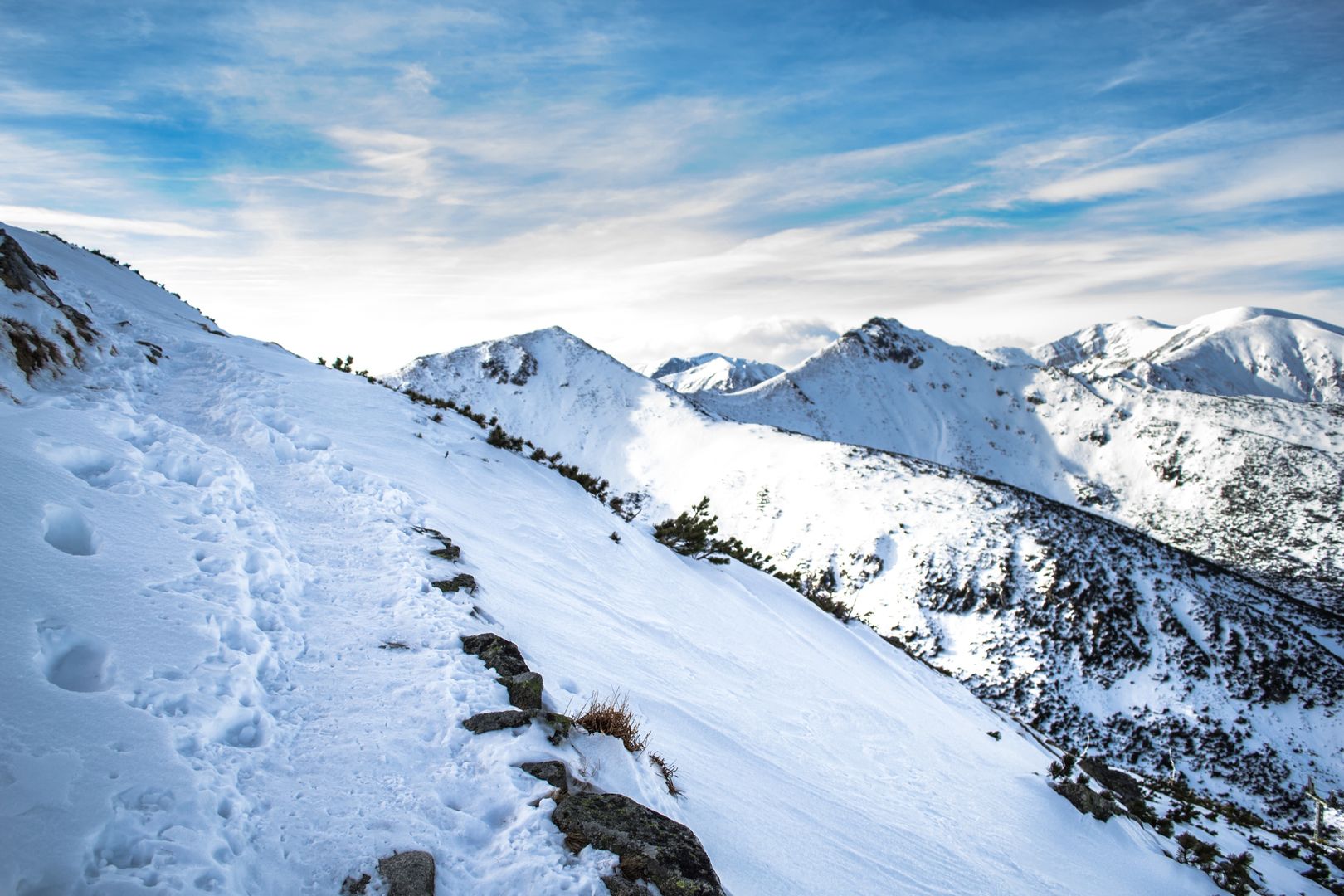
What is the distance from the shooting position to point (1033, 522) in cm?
3102

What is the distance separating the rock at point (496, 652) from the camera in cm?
443

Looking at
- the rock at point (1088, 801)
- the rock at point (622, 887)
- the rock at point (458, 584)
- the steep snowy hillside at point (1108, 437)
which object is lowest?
the rock at point (1088, 801)

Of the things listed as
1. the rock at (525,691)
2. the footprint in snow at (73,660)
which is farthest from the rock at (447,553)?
the footprint in snow at (73,660)

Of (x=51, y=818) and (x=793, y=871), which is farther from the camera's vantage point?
(x=793, y=871)

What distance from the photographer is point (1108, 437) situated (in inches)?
2712

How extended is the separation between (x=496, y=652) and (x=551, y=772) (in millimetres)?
1389

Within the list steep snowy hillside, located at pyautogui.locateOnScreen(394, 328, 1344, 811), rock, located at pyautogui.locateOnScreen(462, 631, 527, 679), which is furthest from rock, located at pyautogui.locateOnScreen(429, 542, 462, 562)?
steep snowy hillside, located at pyautogui.locateOnScreen(394, 328, 1344, 811)

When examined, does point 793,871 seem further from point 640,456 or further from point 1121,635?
point 640,456

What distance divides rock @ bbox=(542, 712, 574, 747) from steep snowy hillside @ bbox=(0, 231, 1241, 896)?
6 cm

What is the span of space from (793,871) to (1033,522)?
3321 cm

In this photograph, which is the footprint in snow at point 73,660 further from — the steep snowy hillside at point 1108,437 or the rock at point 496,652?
the steep snowy hillside at point 1108,437

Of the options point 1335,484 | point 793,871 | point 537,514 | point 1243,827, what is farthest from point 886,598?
point 1335,484

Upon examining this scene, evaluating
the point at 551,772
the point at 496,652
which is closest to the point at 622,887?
the point at 551,772

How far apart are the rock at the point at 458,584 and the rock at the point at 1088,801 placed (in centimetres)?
923
